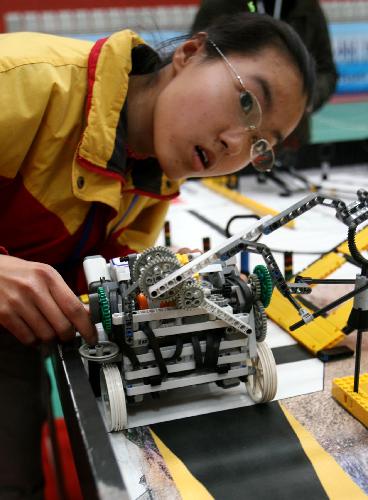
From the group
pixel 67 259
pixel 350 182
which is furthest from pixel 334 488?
pixel 350 182

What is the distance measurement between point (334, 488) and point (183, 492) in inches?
9.4

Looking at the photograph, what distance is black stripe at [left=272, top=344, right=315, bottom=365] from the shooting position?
1.17m

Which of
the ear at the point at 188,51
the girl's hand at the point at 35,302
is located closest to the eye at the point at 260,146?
the ear at the point at 188,51

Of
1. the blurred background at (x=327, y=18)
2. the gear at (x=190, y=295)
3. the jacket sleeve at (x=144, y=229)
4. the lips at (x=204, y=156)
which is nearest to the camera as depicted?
the gear at (x=190, y=295)

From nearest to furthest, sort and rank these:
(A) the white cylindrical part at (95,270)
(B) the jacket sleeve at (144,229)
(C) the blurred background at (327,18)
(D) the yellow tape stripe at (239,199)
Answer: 1. (A) the white cylindrical part at (95,270)
2. (B) the jacket sleeve at (144,229)
3. (D) the yellow tape stripe at (239,199)
4. (C) the blurred background at (327,18)

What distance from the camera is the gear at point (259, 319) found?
97cm

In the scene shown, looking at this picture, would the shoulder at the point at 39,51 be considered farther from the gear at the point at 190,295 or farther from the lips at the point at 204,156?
the gear at the point at 190,295

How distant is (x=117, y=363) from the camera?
0.96 m

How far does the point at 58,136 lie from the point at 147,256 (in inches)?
18.1

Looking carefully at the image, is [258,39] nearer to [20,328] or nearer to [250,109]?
[250,109]

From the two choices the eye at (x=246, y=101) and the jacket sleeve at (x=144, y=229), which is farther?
the jacket sleeve at (x=144, y=229)

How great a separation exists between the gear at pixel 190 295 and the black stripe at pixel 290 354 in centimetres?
38

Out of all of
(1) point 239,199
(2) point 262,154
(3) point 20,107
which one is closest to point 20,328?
(3) point 20,107

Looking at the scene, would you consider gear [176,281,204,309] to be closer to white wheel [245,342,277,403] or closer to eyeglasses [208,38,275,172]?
white wheel [245,342,277,403]
